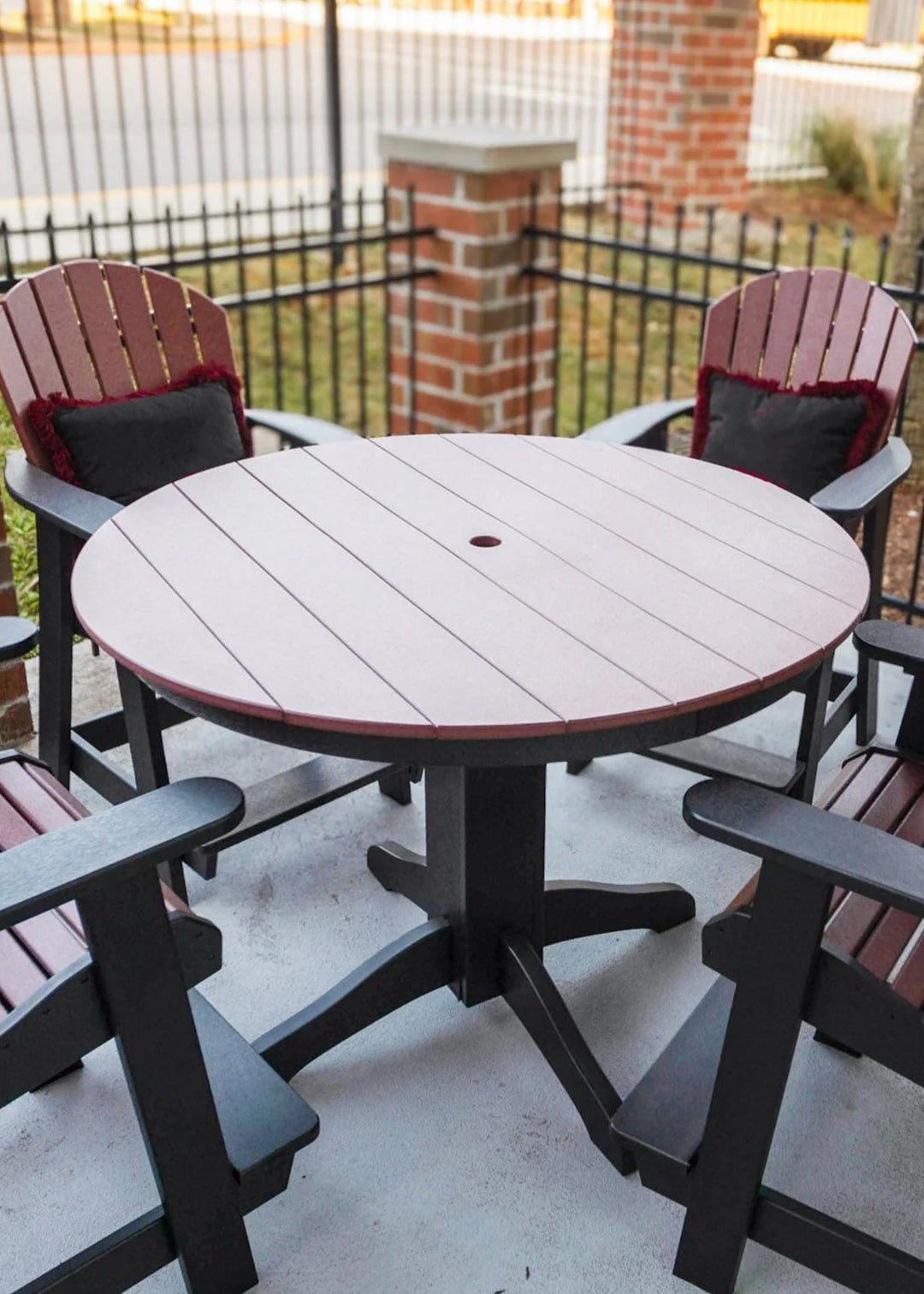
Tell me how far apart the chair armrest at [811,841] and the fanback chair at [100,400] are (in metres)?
1.09

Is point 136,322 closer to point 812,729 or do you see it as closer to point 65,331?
point 65,331

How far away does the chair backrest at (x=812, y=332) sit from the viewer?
2623 millimetres

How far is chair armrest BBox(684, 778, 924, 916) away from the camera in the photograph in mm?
1288

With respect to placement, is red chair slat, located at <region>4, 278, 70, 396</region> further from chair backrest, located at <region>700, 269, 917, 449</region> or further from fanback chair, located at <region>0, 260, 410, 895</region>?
chair backrest, located at <region>700, 269, 917, 449</region>

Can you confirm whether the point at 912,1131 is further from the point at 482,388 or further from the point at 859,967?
the point at 482,388

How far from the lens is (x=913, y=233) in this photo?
4688 mm

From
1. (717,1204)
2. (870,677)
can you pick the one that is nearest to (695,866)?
(870,677)

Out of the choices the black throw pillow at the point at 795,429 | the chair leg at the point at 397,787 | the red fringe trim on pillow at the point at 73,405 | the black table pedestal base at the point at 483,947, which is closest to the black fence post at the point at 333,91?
the red fringe trim on pillow at the point at 73,405

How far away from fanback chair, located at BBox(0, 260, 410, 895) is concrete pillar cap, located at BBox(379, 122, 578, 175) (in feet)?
4.24

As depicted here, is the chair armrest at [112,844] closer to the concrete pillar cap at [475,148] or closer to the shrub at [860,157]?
the concrete pillar cap at [475,148]

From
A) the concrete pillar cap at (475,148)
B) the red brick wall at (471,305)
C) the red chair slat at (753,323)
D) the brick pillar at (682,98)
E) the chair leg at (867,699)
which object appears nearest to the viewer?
the chair leg at (867,699)

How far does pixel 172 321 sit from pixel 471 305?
4.64 feet

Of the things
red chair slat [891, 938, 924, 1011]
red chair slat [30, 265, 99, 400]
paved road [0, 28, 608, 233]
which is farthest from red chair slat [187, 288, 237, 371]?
paved road [0, 28, 608, 233]

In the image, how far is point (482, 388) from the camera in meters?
4.00
